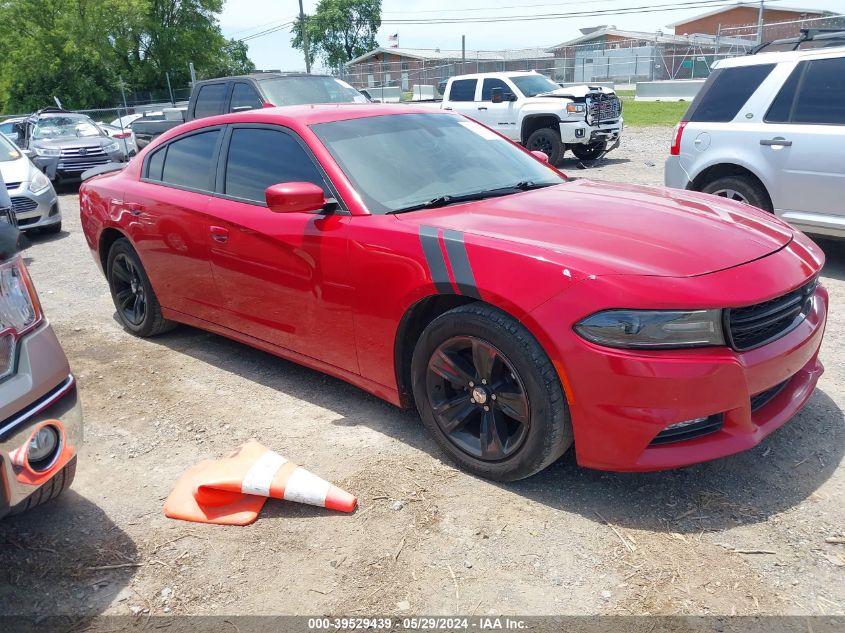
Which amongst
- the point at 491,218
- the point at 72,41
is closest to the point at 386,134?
the point at 491,218

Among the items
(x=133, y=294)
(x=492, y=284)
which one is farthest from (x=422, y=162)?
(x=133, y=294)

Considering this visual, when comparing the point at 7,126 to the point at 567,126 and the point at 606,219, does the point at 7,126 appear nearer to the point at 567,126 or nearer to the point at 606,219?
the point at 567,126

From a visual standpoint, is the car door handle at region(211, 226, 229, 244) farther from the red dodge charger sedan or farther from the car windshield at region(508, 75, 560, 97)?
the car windshield at region(508, 75, 560, 97)

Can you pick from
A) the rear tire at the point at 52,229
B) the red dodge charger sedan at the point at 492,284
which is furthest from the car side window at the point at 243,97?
the red dodge charger sedan at the point at 492,284

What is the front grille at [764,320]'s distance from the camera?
262 cm

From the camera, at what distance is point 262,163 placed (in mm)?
4012

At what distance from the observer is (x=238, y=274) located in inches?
159

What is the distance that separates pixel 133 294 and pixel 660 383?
4.12 m

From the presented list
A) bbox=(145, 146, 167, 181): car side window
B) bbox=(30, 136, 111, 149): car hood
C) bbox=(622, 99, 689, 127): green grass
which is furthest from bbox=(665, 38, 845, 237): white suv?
bbox=(622, 99, 689, 127): green grass

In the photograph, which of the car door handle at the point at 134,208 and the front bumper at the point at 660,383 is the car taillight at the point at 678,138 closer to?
the front bumper at the point at 660,383

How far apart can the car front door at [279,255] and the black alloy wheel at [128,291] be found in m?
1.23

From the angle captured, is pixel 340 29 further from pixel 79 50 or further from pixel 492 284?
pixel 492 284

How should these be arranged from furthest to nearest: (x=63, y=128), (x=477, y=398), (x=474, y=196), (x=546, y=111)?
(x=63, y=128) → (x=546, y=111) → (x=474, y=196) → (x=477, y=398)

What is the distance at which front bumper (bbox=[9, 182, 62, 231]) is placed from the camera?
9312 millimetres
